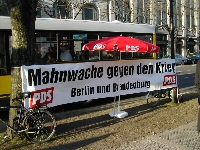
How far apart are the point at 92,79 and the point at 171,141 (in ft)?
9.71

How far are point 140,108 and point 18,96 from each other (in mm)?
4383

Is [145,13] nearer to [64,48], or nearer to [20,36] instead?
[64,48]

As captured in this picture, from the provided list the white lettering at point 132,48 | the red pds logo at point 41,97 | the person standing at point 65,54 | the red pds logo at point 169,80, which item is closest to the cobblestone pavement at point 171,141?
the red pds logo at point 41,97

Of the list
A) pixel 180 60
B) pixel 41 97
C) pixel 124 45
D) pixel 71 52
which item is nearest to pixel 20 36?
pixel 41 97

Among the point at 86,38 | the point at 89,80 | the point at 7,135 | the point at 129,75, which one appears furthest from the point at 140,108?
the point at 7,135

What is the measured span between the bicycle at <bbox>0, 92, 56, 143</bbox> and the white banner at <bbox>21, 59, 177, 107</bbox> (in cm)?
23

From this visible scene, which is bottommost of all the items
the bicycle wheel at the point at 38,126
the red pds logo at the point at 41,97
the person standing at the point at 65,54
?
the bicycle wheel at the point at 38,126

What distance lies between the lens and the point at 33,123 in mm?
6043

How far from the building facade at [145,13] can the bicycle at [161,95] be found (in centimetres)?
1416

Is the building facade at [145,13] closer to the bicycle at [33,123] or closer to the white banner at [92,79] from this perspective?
the white banner at [92,79]

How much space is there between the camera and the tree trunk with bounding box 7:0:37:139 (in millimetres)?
A: 5930

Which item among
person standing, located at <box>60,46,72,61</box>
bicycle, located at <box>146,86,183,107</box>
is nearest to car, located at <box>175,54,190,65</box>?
bicycle, located at <box>146,86,183,107</box>

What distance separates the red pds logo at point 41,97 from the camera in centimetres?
626

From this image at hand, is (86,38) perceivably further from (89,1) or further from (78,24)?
(89,1)
